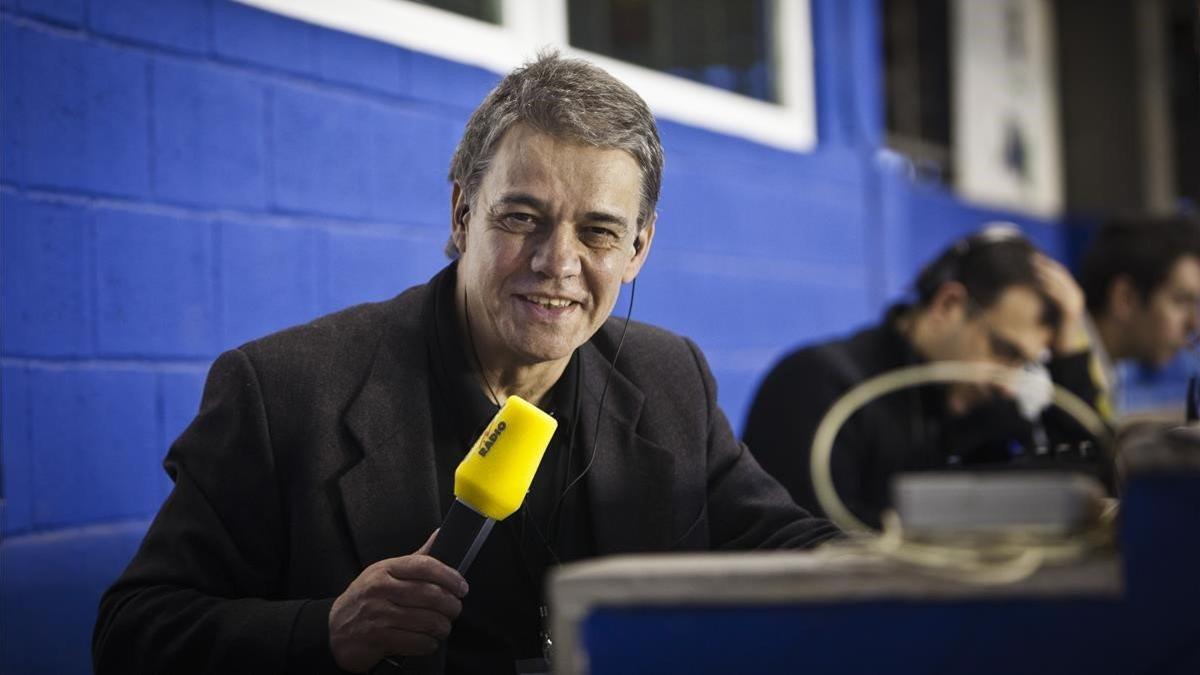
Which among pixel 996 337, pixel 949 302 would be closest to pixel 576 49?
pixel 949 302

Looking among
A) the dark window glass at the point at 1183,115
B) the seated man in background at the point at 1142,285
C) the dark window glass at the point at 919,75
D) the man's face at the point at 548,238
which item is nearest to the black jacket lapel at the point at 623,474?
the man's face at the point at 548,238

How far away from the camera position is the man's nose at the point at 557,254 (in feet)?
5.61

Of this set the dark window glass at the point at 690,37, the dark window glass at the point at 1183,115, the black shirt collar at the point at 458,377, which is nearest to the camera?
the black shirt collar at the point at 458,377

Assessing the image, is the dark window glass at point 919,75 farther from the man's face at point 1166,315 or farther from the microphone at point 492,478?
the microphone at point 492,478

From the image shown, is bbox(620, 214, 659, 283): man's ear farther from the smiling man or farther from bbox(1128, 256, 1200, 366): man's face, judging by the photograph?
bbox(1128, 256, 1200, 366): man's face

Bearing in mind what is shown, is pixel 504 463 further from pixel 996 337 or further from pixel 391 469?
pixel 996 337

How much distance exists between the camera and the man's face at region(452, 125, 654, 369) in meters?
1.71

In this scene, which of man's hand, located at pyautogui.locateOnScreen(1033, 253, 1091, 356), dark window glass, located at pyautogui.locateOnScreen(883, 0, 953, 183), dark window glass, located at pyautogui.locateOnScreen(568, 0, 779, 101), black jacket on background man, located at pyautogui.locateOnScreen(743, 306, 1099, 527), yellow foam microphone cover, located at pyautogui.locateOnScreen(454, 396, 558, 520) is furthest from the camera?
dark window glass, located at pyautogui.locateOnScreen(883, 0, 953, 183)

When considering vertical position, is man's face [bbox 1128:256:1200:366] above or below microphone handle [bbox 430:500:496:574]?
above

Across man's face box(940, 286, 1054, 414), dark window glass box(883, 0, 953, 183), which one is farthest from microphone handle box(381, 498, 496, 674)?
dark window glass box(883, 0, 953, 183)

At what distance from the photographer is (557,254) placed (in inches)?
67.4

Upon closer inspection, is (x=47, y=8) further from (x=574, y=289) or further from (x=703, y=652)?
(x=703, y=652)

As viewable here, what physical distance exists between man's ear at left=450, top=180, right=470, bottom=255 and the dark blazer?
100 mm

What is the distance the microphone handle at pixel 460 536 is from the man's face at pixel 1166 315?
3.36 metres
